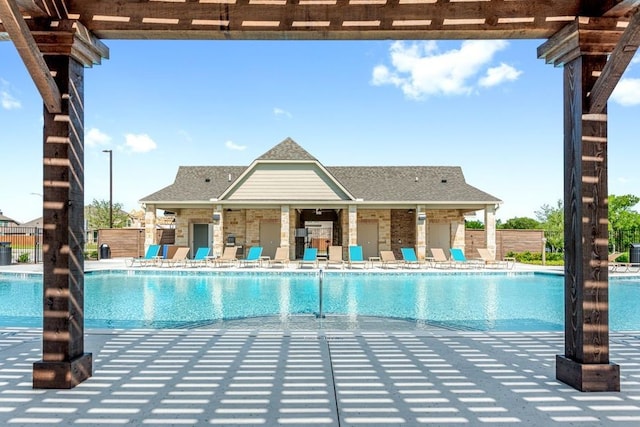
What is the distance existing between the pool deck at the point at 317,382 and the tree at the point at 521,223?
35.6 m

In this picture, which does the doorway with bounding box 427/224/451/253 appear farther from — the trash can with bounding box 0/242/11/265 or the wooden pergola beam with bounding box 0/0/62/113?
the wooden pergola beam with bounding box 0/0/62/113

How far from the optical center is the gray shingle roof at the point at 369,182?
18781 mm

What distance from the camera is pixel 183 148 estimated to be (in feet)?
88.6

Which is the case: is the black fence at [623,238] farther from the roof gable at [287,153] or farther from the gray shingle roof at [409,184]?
the roof gable at [287,153]

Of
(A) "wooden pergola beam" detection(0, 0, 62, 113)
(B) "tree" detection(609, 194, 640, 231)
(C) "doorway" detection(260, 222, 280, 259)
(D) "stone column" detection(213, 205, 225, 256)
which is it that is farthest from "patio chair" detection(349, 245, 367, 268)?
(B) "tree" detection(609, 194, 640, 231)

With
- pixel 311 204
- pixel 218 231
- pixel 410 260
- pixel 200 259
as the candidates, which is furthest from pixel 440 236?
pixel 200 259

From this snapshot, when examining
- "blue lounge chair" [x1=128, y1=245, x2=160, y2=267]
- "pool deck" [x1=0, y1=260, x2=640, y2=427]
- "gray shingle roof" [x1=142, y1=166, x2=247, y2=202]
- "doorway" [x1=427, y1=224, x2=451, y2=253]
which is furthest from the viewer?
"doorway" [x1=427, y1=224, x2=451, y2=253]

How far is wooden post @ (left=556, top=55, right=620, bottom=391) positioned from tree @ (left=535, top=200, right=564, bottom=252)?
79.0ft

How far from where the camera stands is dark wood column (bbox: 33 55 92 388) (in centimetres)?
351

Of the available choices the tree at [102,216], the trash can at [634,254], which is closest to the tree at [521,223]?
the trash can at [634,254]

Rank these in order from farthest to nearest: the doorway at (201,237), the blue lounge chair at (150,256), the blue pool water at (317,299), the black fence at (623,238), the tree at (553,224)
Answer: the tree at (553,224)
the black fence at (623,238)
the doorway at (201,237)
the blue lounge chair at (150,256)
the blue pool water at (317,299)

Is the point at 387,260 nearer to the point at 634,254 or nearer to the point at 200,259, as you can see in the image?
the point at 200,259

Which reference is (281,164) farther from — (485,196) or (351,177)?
(485,196)

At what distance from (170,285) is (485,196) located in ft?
44.1
